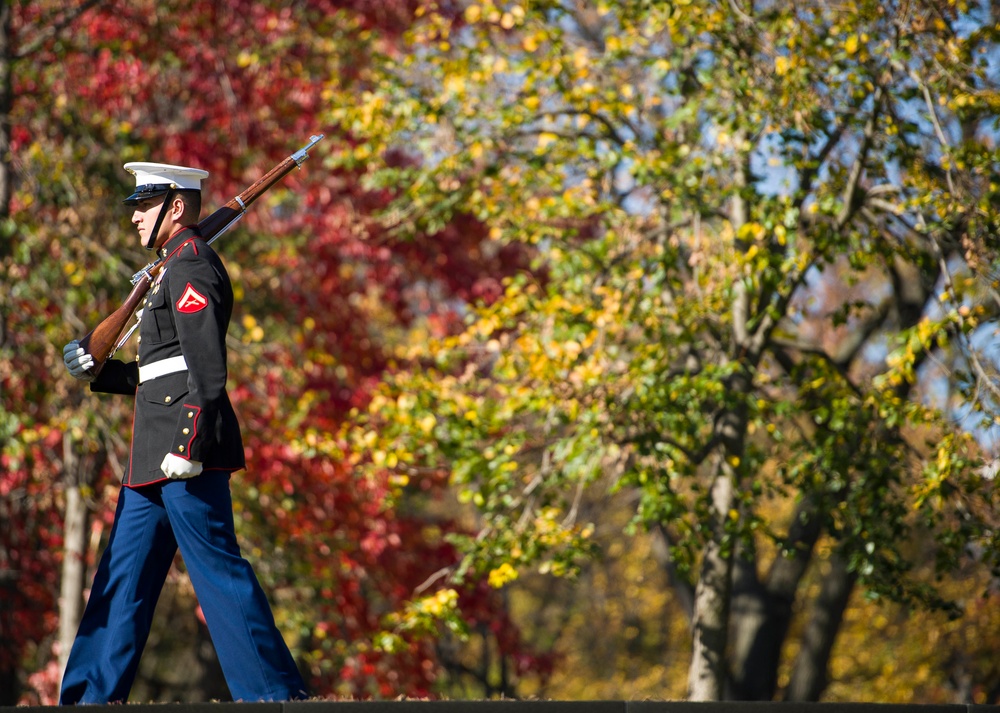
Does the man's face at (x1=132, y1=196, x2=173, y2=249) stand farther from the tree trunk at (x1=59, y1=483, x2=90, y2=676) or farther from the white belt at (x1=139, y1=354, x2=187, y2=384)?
the tree trunk at (x1=59, y1=483, x2=90, y2=676)

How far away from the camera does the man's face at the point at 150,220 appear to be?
4688 mm

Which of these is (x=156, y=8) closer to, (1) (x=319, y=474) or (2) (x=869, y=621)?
(1) (x=319, y=474)

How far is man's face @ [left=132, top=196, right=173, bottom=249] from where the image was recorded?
185 inches

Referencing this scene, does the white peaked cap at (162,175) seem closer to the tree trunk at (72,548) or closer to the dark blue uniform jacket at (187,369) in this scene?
the dark blue uniform jacket at (187,369)

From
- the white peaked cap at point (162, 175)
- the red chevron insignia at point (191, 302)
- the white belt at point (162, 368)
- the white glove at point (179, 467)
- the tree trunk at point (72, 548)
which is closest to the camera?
the white glove at point (179, 467)

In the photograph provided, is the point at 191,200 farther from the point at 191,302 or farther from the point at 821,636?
the point at 821,636

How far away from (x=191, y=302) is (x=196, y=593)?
1023mm

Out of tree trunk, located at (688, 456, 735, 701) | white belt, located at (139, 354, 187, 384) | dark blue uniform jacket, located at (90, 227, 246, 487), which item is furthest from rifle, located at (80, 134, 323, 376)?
tree trunk, located at (688, 456, 735, 701)

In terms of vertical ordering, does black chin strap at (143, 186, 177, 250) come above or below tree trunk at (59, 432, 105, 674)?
above

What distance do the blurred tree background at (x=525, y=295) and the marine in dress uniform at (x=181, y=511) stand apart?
3219mm

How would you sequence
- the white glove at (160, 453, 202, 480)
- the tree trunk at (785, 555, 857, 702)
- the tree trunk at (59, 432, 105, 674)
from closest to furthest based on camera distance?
the white glove at (160, 453, 202, 480), the tree trunk at (59, 432, 105, 674), the tree trunk at (785, 555, 857, 702)

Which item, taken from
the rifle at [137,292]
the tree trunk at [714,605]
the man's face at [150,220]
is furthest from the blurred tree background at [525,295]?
the man's face at [150,220]

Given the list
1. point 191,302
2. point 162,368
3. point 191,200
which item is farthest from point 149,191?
point 162,368

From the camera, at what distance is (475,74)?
28.8 ft
